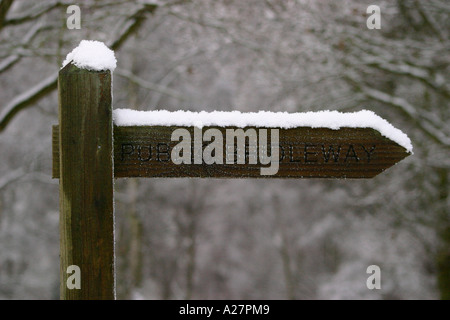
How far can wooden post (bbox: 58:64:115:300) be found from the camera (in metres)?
1.52

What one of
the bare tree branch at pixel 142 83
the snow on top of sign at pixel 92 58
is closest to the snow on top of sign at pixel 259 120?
the snow on top of sign at pixel 92 58

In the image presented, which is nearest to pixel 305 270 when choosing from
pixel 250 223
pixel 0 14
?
pixel 250 223

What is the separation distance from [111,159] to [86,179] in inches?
4.7

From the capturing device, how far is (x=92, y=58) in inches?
60.1

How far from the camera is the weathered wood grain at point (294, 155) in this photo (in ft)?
5.21

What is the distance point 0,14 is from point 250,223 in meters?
17.4

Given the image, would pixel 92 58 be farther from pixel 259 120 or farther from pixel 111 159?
pixel 259 120

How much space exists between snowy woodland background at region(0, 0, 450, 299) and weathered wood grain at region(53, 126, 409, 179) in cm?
281

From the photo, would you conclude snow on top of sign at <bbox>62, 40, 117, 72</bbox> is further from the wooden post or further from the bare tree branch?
the bare tree branch

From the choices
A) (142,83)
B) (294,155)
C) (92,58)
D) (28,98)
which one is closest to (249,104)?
(142,83)

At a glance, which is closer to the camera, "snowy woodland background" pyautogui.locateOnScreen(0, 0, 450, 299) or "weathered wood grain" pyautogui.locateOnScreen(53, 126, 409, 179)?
"weathered wood grain" pyautogui.locateOnScreen(53, 126, 409, 179)

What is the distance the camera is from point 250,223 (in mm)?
20234

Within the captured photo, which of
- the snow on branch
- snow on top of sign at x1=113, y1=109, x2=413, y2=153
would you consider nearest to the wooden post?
snow on top of sign at x1=113, y1=109, x2=413, y2=153

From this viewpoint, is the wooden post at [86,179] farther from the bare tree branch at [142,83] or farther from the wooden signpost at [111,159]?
the bare tree branch at [142,83]
